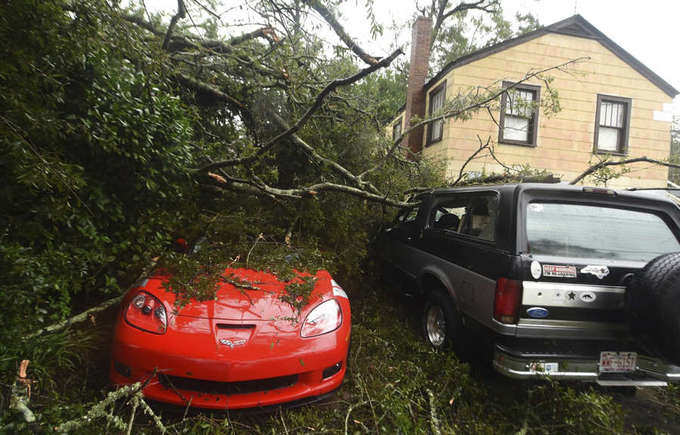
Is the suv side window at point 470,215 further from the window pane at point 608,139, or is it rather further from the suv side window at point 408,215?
the window pane at point 608,139

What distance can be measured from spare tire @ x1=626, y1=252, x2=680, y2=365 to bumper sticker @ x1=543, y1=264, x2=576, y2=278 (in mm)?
419

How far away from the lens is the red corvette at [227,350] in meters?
2.05

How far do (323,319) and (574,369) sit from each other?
180cm

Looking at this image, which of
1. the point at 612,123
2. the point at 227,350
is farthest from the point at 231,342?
the point at 612,123

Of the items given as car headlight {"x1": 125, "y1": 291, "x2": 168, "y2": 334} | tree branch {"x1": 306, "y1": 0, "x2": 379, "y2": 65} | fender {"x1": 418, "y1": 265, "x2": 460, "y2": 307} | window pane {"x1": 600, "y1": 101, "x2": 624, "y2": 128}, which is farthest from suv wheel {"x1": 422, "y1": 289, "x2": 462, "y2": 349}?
window pane {"x1": 600, "y1": 101, "x2": 624, "y2": 128}

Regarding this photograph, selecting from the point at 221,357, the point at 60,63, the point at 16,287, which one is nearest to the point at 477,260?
the point at 221,357

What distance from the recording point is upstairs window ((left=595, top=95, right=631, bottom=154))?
962 cm

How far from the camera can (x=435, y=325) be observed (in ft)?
11.3

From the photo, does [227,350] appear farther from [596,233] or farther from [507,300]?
[596,233]

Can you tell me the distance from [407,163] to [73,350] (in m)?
5.46

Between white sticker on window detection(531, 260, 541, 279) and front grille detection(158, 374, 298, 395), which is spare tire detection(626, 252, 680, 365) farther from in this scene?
front grille detection(158, 374, 298, 395)

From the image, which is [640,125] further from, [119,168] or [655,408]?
[119,168]

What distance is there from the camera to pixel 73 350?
2582mm

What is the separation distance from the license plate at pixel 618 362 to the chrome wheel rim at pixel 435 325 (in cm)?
120
